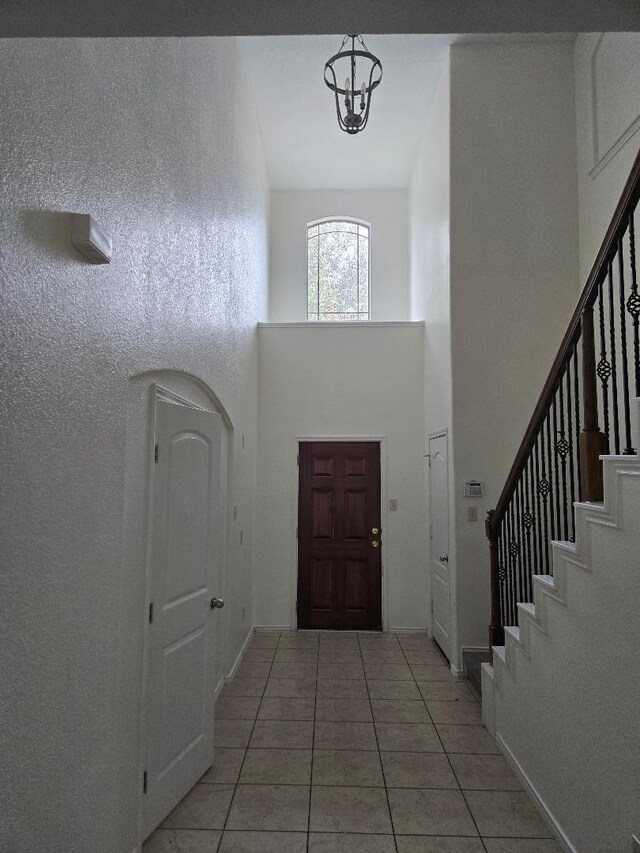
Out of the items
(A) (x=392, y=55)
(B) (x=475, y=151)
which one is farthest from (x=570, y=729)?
(A) (x=392, y=55)

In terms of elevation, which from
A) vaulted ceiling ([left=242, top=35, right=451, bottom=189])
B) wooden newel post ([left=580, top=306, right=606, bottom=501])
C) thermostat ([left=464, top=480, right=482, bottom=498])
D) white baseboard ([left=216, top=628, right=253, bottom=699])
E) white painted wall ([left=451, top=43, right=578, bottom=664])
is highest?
vaulted ceiling ([left=242, top=35, right=451, bottom=189])

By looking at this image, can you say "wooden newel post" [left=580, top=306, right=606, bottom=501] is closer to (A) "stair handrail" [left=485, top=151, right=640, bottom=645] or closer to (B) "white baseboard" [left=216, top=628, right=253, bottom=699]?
(A) "stair handrail" [left=485, top=151, right=640, bottom=645]

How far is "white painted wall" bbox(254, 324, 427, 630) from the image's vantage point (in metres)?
5.84

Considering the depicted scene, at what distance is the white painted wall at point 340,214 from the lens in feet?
23.5

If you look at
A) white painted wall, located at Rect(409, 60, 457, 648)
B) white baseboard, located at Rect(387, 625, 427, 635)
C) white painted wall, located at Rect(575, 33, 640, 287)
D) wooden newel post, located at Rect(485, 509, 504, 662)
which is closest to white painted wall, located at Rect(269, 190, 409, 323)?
white painted wall, located at Rect(409, 60, 457, 648)

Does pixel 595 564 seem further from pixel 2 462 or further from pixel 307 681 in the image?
pixel 307 681

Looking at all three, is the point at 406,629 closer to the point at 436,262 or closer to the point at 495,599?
the point at 495,599

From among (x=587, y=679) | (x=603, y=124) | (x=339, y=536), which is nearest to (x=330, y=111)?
(x=603, y=124)

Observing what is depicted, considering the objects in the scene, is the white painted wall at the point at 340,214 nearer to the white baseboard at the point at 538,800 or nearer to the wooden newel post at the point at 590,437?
the wooden newel post at the point at 590,437

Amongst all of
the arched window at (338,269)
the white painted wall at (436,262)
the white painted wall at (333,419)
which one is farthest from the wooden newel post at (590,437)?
the arched window at (338,269)

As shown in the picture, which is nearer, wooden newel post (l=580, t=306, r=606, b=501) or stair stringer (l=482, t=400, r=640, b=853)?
stair stringer (l=482, t=400, r=640, b=853)

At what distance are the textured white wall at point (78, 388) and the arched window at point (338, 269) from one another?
4.37 meters

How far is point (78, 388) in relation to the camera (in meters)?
1.74

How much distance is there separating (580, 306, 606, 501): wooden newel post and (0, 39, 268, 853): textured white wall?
6.58 feet
